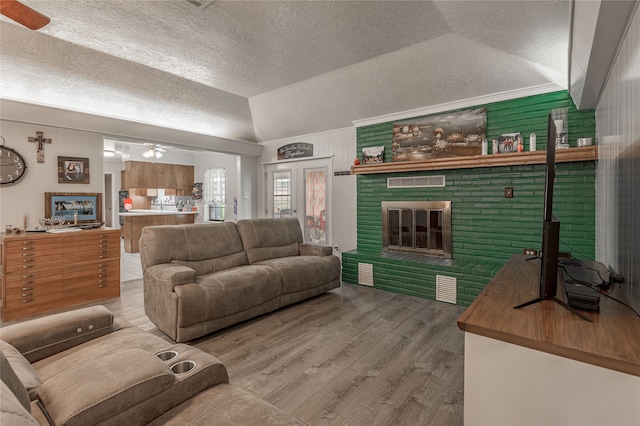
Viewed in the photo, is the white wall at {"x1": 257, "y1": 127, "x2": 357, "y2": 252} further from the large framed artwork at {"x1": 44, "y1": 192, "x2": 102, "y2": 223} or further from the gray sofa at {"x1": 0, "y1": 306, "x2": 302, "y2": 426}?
the gray sofa at {"x1": 0, "y1": 306, "x2": 302, "y2": 426}

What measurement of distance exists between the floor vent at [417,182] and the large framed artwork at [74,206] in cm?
456

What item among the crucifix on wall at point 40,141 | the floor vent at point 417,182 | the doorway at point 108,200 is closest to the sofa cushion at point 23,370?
the crucifix on wall at point 40,141

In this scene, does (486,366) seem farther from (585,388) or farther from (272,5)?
(272,5)

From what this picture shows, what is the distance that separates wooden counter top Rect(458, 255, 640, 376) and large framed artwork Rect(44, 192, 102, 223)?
5.24m

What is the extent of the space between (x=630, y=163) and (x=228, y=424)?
7.61ft

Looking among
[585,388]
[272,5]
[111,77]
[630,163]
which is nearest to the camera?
[585,388]

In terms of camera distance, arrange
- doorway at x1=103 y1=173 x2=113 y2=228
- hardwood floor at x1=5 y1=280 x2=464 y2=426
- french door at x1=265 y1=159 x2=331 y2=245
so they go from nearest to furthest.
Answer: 1. hardwood floor at x1=5 y1=280 x2=464 y2=426
2. french door at x1=265 y1=159 x2=331 y2=245
3. doorway at x1=103 y1=173 x2=113 y2=228

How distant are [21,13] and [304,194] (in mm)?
4927

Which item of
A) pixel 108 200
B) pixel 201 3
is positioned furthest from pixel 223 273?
pixel 108 200

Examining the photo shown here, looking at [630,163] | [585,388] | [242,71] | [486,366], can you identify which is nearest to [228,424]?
[486,366]

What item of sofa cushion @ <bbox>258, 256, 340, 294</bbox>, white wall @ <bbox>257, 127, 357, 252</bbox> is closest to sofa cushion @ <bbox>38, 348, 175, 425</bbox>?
sofa cushion @ <bbox>258, 256, 340, 294</bbox>

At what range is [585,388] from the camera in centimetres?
109

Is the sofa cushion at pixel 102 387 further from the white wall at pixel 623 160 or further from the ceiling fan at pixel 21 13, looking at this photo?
the white wall at pixel 623 160

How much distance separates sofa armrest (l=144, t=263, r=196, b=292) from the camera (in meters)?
2.89
